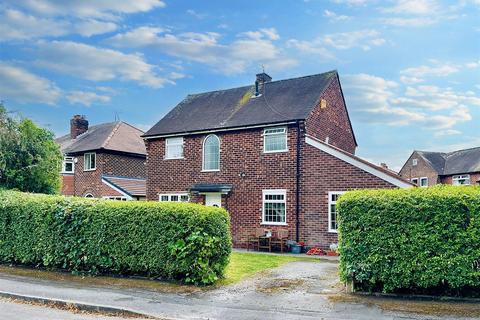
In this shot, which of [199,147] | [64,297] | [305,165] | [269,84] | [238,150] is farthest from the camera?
[269,84]

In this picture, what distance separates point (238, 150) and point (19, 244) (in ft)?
35.7

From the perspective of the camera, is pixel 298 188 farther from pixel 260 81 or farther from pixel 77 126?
pixel 77 126

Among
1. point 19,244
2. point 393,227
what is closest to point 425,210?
point 393,227

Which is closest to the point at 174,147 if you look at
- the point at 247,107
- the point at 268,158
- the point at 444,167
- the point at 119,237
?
the point at 247,107

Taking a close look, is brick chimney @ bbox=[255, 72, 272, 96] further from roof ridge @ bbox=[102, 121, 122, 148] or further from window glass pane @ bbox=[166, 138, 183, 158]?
roof ridge @ bbox=[102, 121, 122, 148]

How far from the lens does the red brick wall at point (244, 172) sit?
739 inches

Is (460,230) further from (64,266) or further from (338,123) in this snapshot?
(338,123)

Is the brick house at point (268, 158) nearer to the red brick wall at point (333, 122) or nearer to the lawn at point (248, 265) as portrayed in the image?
the red brick wall at point (333, 122)

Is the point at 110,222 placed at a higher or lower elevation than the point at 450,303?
higher

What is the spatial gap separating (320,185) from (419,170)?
133ft

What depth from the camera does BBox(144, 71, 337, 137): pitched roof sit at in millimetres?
19922

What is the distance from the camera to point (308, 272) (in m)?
12.2

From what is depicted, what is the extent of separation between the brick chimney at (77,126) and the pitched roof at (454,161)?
130 feet

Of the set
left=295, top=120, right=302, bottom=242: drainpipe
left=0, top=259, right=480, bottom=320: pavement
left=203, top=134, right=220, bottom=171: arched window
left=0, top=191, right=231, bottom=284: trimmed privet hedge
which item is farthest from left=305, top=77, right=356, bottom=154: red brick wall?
left=0, top=259, right=480, bottom=320: pavement
